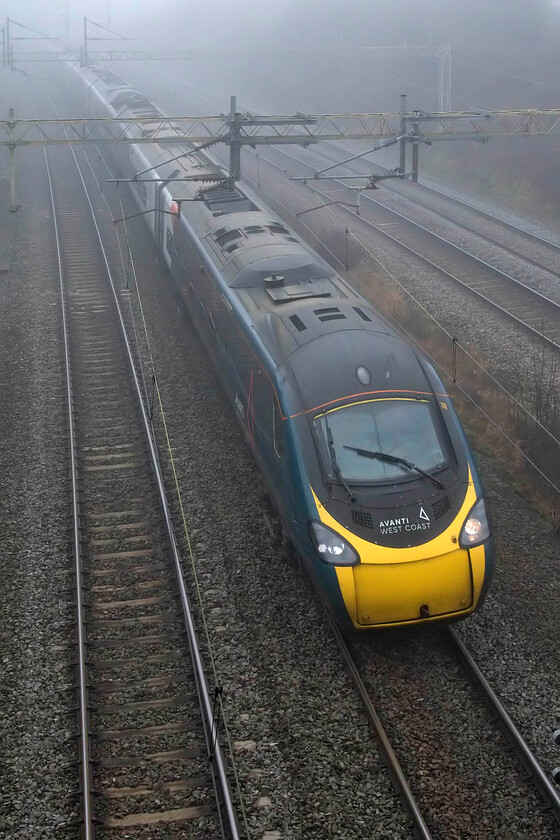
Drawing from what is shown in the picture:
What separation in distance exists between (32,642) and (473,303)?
1581 cm

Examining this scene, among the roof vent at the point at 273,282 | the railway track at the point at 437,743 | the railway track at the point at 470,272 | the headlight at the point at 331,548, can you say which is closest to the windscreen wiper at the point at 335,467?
the headlight at the point at 331,548

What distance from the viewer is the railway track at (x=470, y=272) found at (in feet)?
69.6

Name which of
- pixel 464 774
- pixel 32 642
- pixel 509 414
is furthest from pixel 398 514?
pixel 509 414

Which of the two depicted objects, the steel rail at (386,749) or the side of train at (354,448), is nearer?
the steel rail at (386,749)

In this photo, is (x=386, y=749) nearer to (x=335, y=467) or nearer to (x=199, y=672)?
(x=199, y=672)

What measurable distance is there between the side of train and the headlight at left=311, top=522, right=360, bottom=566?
1 centimetres

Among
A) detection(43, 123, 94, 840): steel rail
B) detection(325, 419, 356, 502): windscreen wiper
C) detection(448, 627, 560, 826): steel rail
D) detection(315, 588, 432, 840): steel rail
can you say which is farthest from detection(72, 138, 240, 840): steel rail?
detection(448, 627, 560, 826): steel rail

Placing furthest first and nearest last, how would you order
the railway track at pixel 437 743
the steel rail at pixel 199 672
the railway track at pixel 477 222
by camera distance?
the railway track at pixel 477 222
the steel rail at pixel 199 672
the railway track at pixel 437 743

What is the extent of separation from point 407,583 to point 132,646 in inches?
133

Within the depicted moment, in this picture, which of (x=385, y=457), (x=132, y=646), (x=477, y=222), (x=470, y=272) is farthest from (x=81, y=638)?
(x=477, y=222)

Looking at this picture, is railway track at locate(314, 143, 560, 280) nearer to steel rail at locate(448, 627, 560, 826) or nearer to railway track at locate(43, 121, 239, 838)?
railway track at locate(43, 121, 239, 838)

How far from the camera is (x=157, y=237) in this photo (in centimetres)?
2420

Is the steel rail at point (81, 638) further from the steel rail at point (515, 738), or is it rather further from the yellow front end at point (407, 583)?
the steel rail at point (515, 738)

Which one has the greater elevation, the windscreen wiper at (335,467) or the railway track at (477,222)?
the railway track at (477,222)
